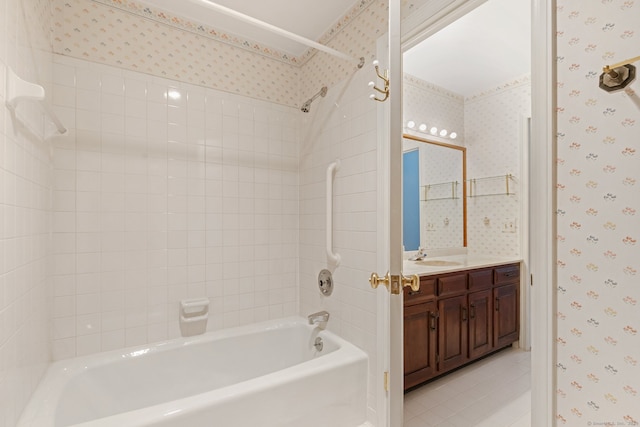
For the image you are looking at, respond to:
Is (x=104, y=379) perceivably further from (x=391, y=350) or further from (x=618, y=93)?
(x=618, y=93)

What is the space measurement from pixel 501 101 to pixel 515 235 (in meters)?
1.28

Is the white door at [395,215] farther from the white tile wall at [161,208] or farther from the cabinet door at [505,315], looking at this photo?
the cabinet door at [505,315]

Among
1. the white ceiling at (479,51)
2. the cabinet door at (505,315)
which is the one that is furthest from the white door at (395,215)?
the cabinet door at (505,315)

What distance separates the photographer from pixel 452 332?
2.22 m

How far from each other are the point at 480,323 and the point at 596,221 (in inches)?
69.8

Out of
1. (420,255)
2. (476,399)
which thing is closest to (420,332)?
(476,399)

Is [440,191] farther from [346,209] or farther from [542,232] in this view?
[542,232]

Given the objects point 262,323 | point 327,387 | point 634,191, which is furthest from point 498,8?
point 262,323

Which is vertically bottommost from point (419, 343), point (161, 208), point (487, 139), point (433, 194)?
point (419, 343)

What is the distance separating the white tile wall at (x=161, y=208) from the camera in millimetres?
1764

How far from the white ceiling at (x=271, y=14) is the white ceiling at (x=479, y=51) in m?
0.71

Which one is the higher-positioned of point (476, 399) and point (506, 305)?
point (506, 305)

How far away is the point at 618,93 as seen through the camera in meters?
0.88

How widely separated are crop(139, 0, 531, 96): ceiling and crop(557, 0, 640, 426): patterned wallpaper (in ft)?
4.14
